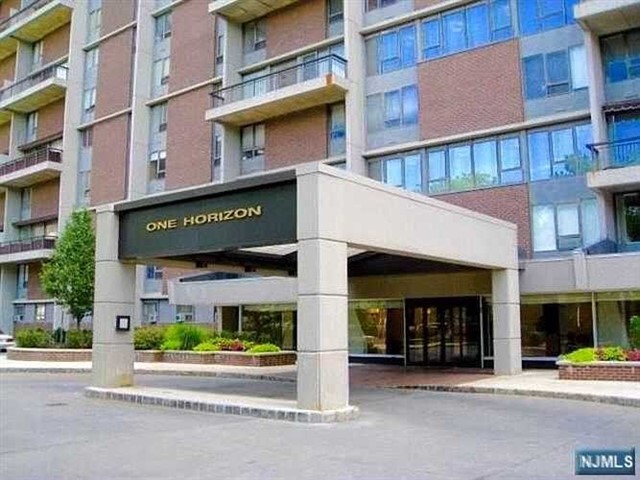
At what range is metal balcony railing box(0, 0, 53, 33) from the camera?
1796 inches

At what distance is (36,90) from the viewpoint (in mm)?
42969

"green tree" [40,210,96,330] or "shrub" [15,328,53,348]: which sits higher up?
"green tree" [40,210,96,330]

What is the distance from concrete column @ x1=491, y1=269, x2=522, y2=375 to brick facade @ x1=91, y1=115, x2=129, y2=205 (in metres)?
24.4

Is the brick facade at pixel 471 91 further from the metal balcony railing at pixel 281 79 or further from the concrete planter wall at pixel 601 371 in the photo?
the concrete planter wall at pixel 601 371

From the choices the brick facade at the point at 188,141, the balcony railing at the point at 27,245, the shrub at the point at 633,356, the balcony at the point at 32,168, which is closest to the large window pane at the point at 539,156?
the shrub at the point at 633,356

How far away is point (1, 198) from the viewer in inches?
1881

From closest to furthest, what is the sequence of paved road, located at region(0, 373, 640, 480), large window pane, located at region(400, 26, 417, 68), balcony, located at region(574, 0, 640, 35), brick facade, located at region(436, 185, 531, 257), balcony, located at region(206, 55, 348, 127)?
paved road, located at region(0, 373, 640, 480) → balcony, located at region(574, 0, 640, 35) → brick facade, located at region(436, 185, 531, 257) → large window pane, located at region(400, 26, 417, 68) → balcony, located at region(206, 55, 348, 127)

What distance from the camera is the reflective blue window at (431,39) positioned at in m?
26.1

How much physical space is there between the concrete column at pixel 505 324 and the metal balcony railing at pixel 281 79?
1165cm

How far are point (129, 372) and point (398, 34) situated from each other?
696 inches

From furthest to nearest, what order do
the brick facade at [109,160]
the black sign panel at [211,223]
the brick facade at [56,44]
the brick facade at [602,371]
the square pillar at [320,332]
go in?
the brick facade at [56,44] → the brick facade at [109,160] → the brick facade at [602,371] → the black sign panel at [211,223] → the square pillar at [320,332]

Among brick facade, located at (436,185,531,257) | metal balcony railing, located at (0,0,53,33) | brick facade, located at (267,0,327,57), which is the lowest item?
brick facade, located at (436,185,531,257)

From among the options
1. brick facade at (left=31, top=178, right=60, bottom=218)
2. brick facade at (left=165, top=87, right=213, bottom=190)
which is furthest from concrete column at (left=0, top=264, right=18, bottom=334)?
brick facade at (left=165, top=87, right=213, bottom=190)

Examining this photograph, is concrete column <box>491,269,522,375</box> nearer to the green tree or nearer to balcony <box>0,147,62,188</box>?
the green tree
